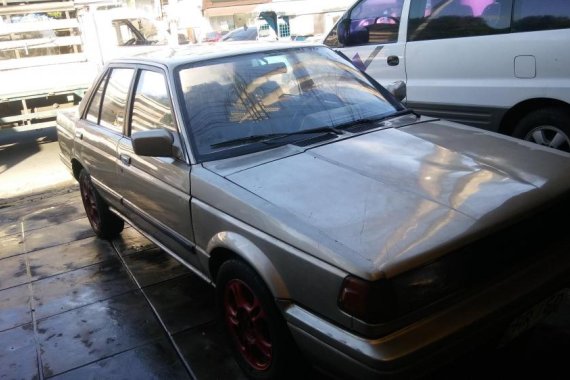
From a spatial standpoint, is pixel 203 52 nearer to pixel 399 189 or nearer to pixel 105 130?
pixel 105 130

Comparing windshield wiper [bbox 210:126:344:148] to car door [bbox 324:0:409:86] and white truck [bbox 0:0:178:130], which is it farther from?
white truck [bbox 0:0:178:130]

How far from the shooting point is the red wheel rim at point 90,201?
4.70 metres

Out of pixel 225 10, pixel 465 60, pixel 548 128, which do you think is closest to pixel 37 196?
pixel 465 60

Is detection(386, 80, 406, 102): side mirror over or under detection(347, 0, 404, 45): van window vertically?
under

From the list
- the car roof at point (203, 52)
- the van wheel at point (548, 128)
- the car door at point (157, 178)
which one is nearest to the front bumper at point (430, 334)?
the car door at point (157, 178)

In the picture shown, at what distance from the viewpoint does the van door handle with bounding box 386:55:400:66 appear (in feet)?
17.8

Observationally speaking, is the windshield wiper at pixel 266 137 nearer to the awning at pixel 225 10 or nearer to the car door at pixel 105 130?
the car door at pixel 105 130

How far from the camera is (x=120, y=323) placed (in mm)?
3361

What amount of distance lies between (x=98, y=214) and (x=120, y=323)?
5.19 ft

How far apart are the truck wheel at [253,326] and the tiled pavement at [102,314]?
0.70 feet

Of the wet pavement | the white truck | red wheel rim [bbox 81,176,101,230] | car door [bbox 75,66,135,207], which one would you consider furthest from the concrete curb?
the white truck

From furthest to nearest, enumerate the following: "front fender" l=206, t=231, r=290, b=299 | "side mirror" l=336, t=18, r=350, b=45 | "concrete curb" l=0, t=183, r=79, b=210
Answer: "concrete curb" l=0, t=183, r=79, b=210 → "side mirror" l=336, t=18, r=350, b=45 → "front fender" l=206, t=231, r=290, b=299

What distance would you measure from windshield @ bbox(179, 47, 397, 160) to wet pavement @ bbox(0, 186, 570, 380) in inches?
44.2

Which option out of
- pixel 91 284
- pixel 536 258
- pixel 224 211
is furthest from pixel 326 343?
pixel 91 284
